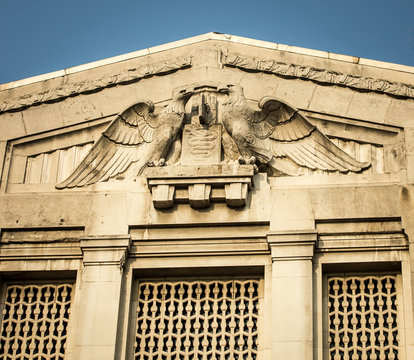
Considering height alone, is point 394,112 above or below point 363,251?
above

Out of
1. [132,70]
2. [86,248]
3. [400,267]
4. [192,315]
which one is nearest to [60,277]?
[86,248]

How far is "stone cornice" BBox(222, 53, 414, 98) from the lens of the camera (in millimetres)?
22984

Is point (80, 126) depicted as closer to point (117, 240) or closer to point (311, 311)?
point (117, 240)

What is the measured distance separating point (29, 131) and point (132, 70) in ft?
7.60

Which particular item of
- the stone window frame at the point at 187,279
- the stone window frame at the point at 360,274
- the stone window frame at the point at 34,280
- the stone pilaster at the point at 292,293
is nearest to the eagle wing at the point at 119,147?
the stone window frame at the point at 34,280

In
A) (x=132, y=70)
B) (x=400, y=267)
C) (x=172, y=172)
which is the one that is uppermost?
(x=132, y=70)

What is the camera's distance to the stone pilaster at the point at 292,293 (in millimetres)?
20844

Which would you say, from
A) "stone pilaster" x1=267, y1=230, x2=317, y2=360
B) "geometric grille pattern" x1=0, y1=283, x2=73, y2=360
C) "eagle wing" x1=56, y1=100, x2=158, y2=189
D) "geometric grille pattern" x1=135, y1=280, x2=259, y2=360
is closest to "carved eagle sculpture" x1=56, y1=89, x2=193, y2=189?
"eagle wing" x1=56, y1=100, x2=158, y2=189

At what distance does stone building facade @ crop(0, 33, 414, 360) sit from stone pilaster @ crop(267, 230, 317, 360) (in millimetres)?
25

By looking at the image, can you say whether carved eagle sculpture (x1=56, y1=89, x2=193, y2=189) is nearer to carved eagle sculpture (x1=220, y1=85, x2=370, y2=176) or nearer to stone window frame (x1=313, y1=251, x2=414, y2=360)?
carved eagle sculpture (x1=220, y1=85, x2=370, y2=176)

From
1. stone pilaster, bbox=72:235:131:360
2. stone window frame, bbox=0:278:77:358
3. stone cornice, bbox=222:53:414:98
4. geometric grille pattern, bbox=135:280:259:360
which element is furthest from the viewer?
stone cornice, bbox=222:53:414:98

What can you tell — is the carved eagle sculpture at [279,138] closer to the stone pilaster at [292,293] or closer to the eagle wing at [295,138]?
the eagle wing at [295,138]

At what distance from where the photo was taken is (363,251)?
71.5 ft

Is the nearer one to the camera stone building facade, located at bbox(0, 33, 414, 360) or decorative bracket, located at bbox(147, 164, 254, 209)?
stone building facade, located at bbox(0, 33, 414, 360)
